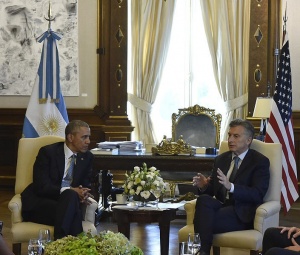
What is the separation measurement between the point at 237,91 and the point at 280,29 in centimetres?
110

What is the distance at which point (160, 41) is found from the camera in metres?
11.0

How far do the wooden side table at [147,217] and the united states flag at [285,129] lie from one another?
6.82ft

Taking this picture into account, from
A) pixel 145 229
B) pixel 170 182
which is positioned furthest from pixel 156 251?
pixel 170 182

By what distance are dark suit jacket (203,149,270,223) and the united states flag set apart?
180 cm

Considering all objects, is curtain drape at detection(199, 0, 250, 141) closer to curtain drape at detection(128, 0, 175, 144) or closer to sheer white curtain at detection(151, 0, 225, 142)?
sheer white curtain at detection(151, 0, 225, 142)

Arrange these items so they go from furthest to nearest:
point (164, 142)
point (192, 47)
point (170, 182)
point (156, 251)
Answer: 1. point (192, 47)
2. point (170, 182)
3. point (164, 142)
4. point (156, 251)

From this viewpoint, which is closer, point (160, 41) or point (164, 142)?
point (164, 142)

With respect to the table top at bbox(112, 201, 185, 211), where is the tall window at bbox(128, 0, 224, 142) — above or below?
above

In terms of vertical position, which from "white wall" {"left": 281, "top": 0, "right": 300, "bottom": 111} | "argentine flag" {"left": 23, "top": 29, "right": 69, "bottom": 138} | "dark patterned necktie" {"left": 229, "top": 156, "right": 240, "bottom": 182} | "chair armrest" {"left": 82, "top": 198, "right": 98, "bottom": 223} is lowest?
"chair armrest" {"left": 82, "top": 198, "right": 98, "bottom": 223}

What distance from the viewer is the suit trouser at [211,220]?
18.1 feet

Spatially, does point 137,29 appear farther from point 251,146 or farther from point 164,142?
point 251,146

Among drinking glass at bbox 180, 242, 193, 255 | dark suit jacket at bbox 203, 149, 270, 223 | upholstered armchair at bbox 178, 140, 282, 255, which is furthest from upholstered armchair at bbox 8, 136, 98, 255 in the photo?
drinking glass at bbox 180, 242, 193, 255

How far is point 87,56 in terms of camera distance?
10.9 metres

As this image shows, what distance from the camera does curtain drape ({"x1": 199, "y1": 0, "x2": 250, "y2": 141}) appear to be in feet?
35.6
